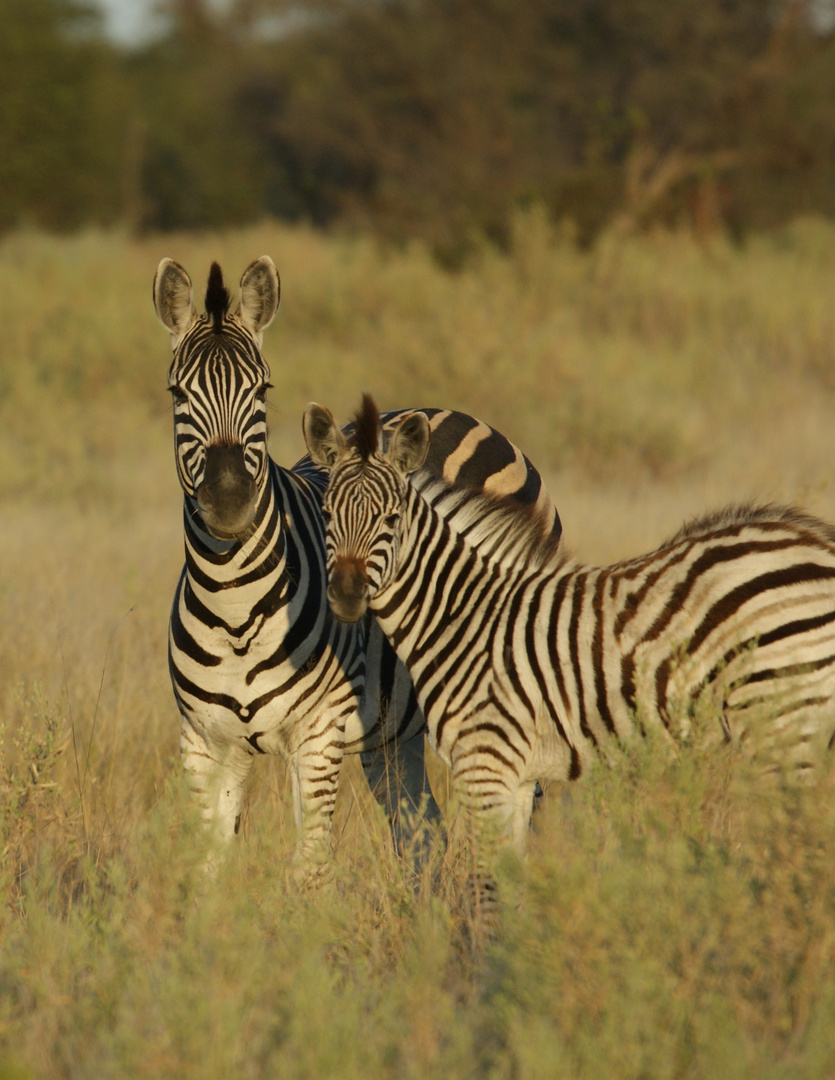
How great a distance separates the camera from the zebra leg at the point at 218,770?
14.6 feet

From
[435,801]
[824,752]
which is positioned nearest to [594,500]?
[435,801]

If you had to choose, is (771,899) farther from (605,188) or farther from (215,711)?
(605,188)

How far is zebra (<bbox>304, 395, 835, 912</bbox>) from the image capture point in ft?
12.6

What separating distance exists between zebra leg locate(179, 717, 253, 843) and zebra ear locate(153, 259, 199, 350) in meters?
1.50

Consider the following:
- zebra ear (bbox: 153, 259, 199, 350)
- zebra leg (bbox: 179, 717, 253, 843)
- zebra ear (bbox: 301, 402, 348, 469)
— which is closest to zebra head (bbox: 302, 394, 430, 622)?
zebra ear (bbox: 301, 402, 348, 469)

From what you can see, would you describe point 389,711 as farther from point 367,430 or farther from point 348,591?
point 367,430

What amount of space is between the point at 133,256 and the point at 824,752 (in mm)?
21560

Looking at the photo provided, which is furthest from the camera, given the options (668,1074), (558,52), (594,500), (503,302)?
(558,52)

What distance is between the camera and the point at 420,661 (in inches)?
172

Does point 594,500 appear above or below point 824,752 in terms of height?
above

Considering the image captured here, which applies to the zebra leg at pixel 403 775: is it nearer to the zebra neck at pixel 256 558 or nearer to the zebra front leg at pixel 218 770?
the zebra front leg at pixel 218 770

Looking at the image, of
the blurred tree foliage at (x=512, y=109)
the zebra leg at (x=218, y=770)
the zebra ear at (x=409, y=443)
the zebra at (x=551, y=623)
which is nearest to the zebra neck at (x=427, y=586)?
the zebra at (x=551, y=623)

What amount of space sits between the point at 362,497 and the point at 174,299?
115 cm

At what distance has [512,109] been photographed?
95.1ft
